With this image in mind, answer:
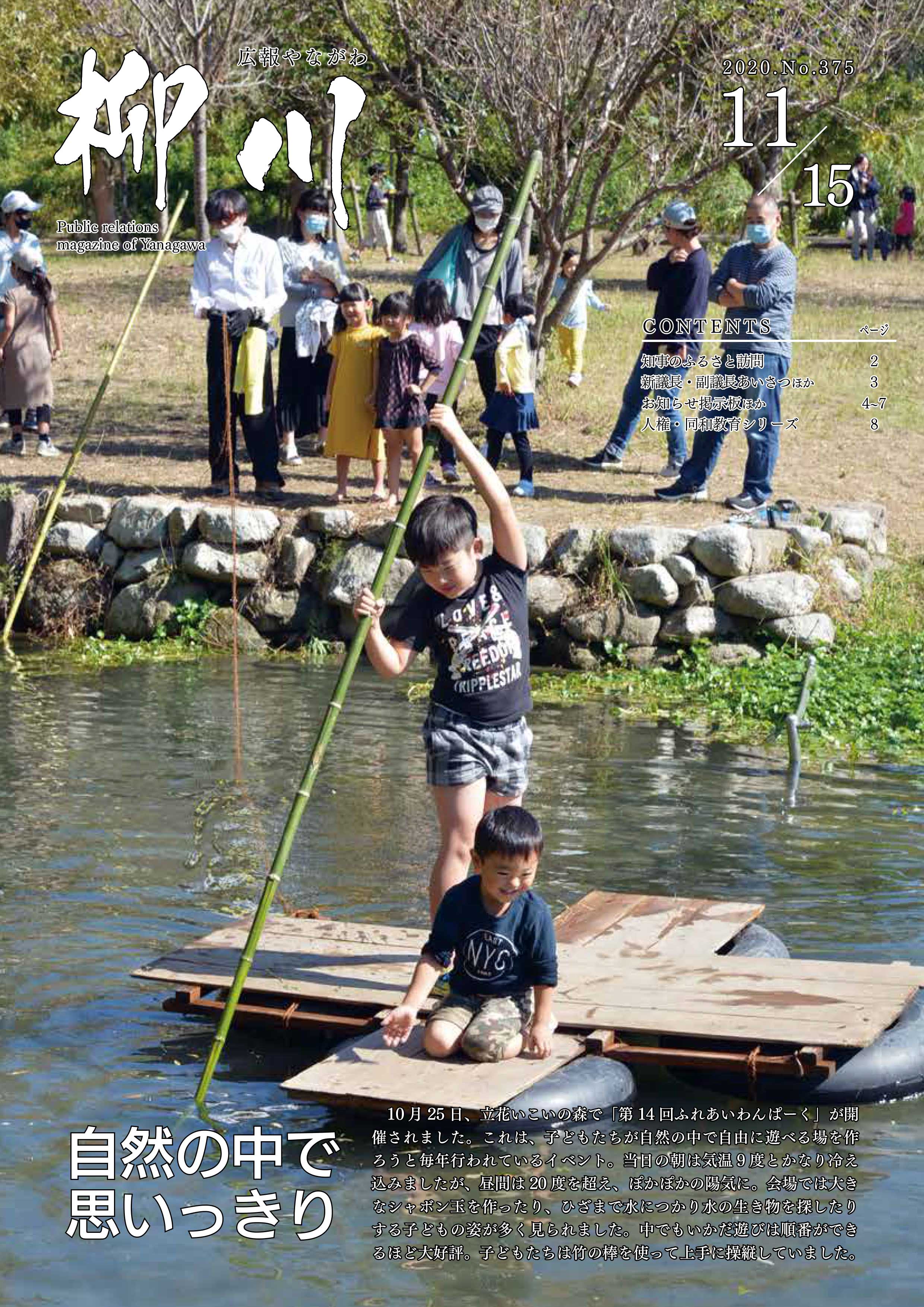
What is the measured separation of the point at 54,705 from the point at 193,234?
20.7m

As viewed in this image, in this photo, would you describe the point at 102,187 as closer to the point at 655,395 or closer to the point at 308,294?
the point at 308,294

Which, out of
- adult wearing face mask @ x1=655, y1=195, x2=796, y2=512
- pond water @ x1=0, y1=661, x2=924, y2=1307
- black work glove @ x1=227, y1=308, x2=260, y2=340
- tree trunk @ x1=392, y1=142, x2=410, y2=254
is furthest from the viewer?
tree trunk @ x1=392, y1=142, x2=410, y2=254

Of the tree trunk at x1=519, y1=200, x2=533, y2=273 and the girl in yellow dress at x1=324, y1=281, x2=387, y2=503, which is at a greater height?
the tree trunk at x1=519, y1=200, x2=533, y2=273

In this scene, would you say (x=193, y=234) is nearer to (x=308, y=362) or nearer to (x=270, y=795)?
(x=308, y=362)

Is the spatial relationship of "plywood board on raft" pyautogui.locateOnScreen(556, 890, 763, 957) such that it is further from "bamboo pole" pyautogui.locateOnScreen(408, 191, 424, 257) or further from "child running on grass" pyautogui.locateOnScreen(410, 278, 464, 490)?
"bamboo pole" pyautogui.locateOnScreen(408, 191, 424, 257)

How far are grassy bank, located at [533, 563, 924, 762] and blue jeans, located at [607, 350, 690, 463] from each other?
5.55 ft

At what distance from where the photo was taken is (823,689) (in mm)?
10109

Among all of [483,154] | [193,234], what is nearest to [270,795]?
[483,154]

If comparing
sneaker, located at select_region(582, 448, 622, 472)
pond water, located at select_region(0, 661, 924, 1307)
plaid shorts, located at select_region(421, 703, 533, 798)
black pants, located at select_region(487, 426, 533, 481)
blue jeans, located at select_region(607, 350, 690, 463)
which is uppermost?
blue jeans, located at select_region(607, 350, 690, 463)

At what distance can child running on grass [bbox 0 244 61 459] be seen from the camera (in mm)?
13180

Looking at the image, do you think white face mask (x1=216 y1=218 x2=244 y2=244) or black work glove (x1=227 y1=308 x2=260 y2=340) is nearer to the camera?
white face mask (x1=216 y1=218 x2=244 y2=244)

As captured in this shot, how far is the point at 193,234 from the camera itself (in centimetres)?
2955

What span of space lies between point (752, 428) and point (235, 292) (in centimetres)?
334

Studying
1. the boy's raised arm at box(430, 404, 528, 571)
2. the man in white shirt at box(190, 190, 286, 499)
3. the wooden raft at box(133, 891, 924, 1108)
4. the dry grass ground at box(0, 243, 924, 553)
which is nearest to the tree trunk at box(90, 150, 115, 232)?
the dry grass ground at box(0, 243, 924, 553)
